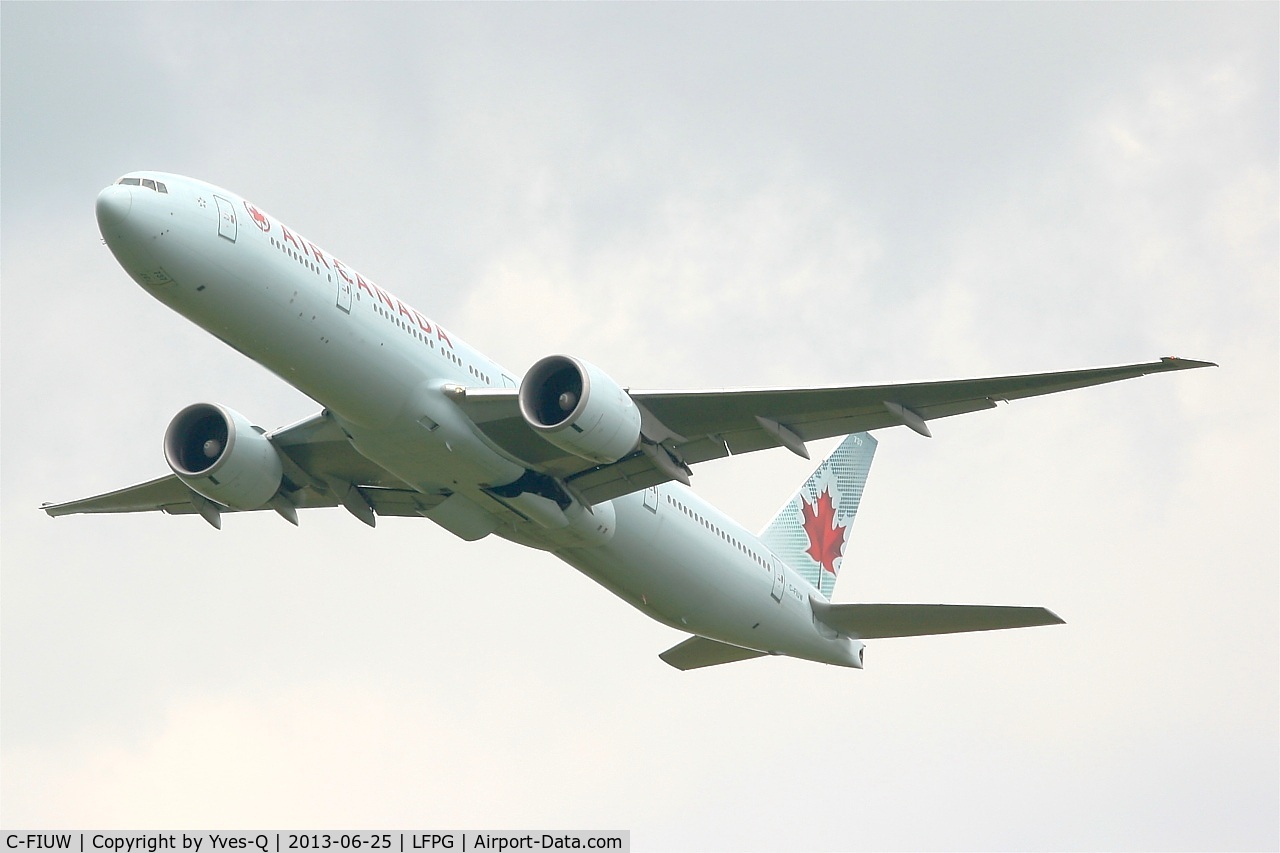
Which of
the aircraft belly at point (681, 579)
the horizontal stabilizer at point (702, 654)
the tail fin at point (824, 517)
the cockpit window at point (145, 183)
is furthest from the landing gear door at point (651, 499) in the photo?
the cockpit window at point (145, 183)

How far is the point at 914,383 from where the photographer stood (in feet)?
82.3

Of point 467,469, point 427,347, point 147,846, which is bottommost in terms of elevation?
point 147,846

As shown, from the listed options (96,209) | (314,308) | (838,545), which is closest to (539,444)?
(314,308)

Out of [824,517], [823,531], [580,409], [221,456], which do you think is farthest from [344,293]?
[824,517]

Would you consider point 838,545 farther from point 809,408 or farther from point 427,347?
point 427,347

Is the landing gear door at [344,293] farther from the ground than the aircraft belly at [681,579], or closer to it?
farther from the ground

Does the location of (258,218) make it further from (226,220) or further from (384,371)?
(384,371)

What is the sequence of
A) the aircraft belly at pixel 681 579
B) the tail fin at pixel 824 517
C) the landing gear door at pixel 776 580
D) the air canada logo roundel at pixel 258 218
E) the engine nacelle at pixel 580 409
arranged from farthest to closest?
1. the tail fin at pixel 824 517
2. the landing gear door at pixel 776 580
3. the aircraft belly at pixel 681 579
4. the engine nacelle at pixel 580 409
5. the air canada logo roundel at pixel 258 218

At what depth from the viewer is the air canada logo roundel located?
2464 cm

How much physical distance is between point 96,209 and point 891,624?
1925cm

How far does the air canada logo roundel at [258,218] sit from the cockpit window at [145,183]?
56.3 inches

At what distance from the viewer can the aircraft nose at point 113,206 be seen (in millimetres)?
23125

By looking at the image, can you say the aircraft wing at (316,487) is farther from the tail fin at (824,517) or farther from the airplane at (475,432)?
the tail fin at (824,517)

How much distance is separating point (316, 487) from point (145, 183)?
920 centimetres
